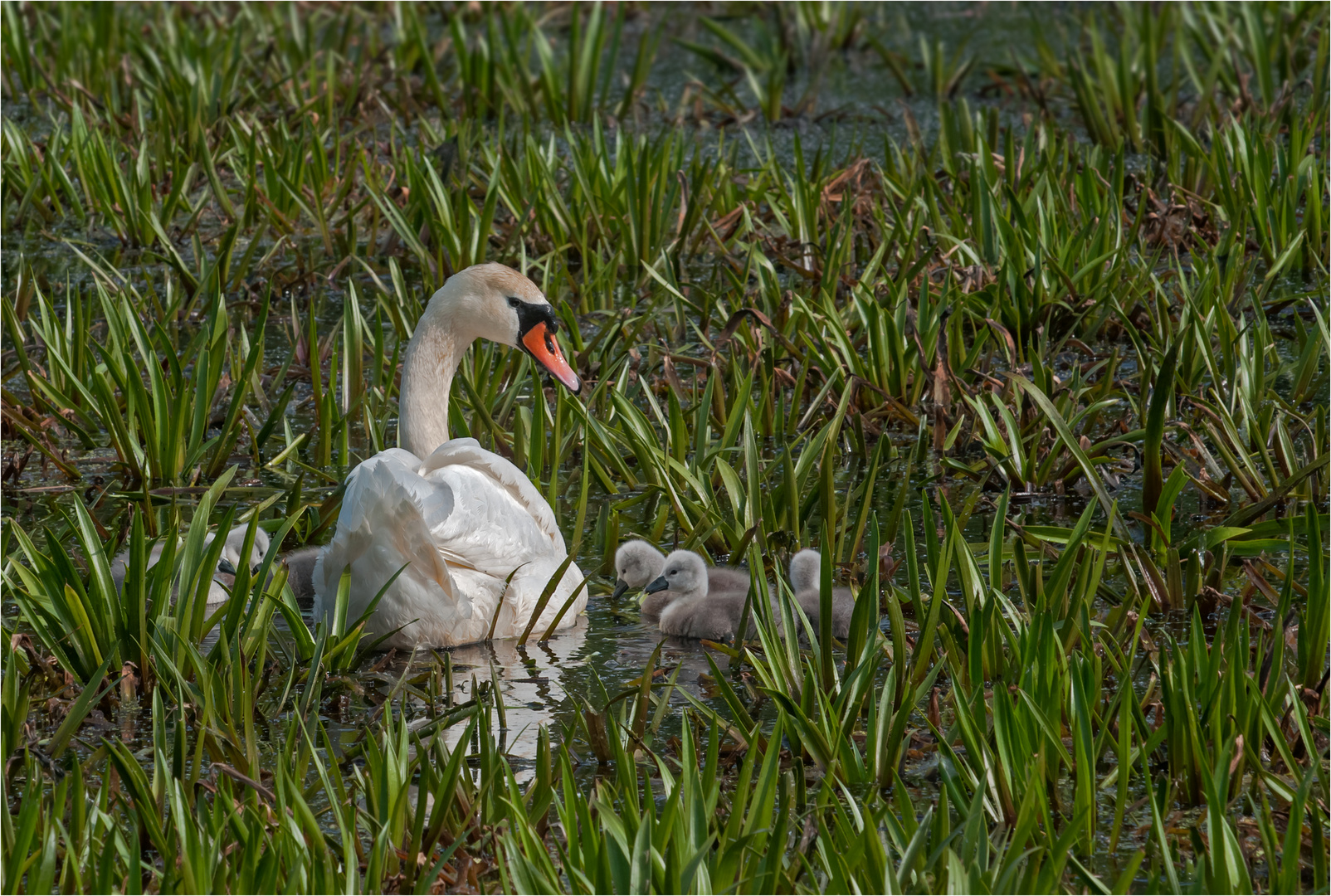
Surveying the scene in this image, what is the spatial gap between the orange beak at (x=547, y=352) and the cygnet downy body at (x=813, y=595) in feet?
2.89

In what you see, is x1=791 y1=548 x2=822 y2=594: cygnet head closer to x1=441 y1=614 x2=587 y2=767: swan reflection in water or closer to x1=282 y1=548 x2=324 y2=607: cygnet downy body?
x1=441 y1=614 x2=587 y2=767: swan reflection in water

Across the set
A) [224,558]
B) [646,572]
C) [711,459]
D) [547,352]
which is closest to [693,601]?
[646,572]

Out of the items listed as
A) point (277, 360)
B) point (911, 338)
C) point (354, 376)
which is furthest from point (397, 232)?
point (911, 338)

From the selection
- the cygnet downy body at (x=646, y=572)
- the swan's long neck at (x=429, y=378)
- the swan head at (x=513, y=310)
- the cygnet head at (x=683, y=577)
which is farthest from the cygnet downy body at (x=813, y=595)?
the swan's long neck at (x=429, y=378)

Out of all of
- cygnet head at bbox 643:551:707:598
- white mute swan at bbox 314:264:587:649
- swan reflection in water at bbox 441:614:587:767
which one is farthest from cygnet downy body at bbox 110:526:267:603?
cygnet head at bbox 643:551:707:598

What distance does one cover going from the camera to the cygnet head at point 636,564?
4137 mm

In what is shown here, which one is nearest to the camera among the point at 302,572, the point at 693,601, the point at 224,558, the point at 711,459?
the point at 693,601

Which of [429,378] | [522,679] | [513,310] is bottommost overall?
[522,679]

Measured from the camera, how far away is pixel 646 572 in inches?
163

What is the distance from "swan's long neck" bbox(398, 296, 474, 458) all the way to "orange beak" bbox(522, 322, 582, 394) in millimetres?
201

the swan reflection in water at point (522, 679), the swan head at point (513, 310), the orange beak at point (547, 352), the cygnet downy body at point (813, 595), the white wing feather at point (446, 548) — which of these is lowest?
the swan reflection in water at point (522, 679)

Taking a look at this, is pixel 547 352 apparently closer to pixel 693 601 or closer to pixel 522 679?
pixel 693 601

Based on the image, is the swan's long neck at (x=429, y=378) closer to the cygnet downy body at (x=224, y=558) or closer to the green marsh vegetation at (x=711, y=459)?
the green marsh vegetation at (x=711, y=459)

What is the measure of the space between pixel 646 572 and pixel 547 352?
0.77 meters
